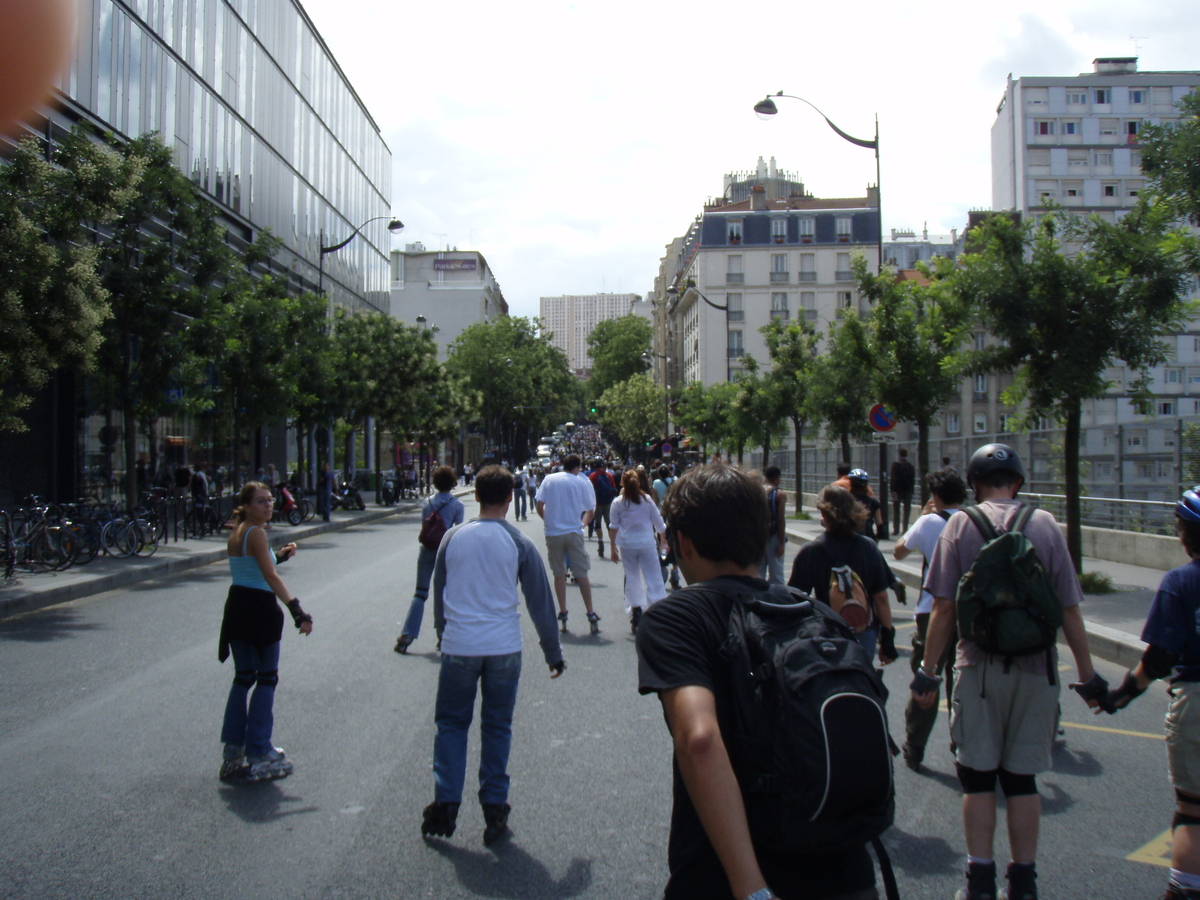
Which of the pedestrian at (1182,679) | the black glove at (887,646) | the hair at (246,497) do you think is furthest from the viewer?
the hair at (246,497)

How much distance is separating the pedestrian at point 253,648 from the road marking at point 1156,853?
4111 mm

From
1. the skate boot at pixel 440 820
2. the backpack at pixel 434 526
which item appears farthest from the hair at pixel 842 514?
the backpack at pixel 434 526

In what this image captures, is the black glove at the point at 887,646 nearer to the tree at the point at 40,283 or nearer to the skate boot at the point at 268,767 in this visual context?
the skate boot at the point at 268,767

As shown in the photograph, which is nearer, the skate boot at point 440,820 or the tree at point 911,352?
the skate boot at point 440,820

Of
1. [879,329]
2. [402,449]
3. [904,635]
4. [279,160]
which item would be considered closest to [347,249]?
[279,160]

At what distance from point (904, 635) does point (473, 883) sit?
7261 millimetres

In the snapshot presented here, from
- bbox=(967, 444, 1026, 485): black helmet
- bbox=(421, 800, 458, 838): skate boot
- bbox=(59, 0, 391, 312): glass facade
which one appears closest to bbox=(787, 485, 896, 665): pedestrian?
bbox=(967, 444, 1026, 485): black helmet

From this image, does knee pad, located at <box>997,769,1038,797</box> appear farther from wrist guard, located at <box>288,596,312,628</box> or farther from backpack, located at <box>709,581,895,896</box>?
wrist guard, located at <box>288,596,312,628</box>

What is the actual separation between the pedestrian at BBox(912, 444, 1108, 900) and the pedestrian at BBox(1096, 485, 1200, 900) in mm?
229

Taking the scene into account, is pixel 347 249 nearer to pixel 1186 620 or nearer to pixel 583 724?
pixel 583 724

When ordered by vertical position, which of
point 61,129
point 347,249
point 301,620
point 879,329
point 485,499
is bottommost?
point 301,620

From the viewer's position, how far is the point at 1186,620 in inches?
146

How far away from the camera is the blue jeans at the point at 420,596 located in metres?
9.05

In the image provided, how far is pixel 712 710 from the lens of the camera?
201cm
